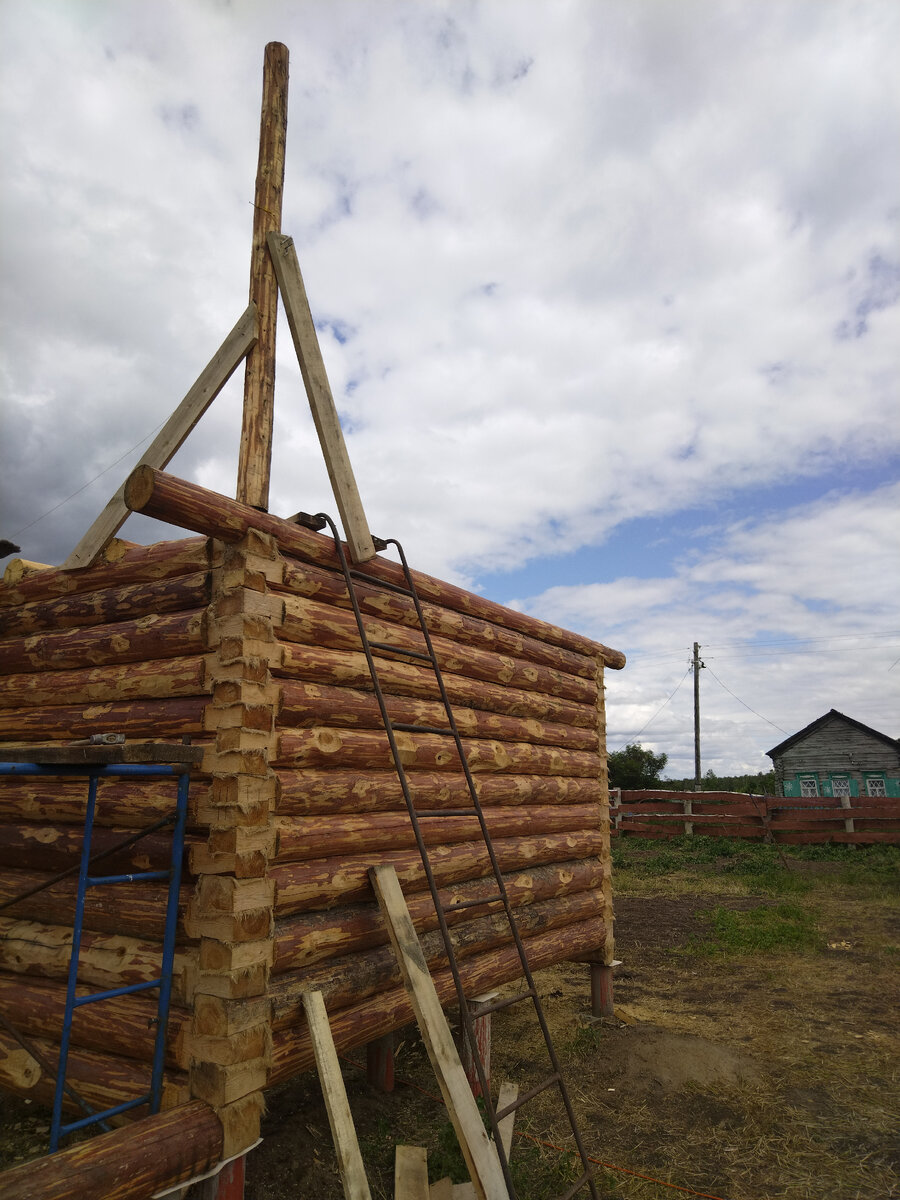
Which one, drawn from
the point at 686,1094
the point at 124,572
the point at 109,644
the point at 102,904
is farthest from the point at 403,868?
the point at 686,1094

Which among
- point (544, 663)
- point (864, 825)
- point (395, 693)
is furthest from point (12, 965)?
point (864, 825)

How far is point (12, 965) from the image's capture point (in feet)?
15.8

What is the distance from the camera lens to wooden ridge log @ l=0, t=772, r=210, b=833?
4.39 m

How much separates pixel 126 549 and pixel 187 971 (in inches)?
110

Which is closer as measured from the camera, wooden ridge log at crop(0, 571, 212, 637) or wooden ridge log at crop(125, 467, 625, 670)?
wooden ridge log at crop(125, 467, 625, 670)

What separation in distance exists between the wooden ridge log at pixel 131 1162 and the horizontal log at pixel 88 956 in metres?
0.60

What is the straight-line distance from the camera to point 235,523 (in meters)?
4.34

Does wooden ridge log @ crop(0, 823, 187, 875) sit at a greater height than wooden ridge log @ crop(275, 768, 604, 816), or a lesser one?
lesser

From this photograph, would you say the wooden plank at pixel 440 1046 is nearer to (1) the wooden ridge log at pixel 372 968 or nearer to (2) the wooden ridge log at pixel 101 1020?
(1) the wooden ridge log at pixel 372 968

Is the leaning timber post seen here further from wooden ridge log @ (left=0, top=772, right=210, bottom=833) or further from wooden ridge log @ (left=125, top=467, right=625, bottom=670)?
wooden ridge log @ (left=0, top=772, right=210, bottom=833)

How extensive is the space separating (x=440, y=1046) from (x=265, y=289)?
5641 mm

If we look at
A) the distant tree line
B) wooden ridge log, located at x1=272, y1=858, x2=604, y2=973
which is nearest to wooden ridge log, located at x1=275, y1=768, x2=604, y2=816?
wooden ridge log, located at x1=272, y1=858, x2=604, y2=973

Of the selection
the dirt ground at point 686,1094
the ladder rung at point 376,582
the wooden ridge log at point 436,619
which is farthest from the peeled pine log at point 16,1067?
the ladder rung at point 376,582

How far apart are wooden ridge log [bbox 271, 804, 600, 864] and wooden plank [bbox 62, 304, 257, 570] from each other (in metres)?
2.39
